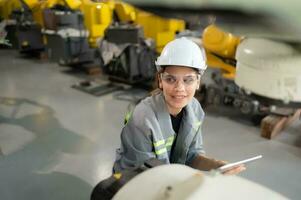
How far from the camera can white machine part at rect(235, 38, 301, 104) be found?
0.81m

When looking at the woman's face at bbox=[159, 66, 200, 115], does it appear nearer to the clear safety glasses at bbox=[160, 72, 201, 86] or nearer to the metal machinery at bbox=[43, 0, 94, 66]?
the clear safety glasses at bbox=[160, 72, 201, 86]

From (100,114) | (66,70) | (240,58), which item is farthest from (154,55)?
(240,58)

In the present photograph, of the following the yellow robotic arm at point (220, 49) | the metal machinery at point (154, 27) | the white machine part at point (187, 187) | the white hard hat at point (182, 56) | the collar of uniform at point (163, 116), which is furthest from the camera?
the metal machinery at point (154, 27)

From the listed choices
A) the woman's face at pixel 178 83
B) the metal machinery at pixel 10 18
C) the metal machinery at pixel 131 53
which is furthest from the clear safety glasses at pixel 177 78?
the metal machinery at pixel 10 18

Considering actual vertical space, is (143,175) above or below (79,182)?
above

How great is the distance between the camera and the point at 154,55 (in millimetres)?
4621

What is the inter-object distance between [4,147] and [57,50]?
2.48 metres

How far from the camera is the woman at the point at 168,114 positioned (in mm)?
1362

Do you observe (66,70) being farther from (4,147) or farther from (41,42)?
(4,147)

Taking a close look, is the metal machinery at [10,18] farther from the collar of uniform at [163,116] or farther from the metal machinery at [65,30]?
the collar of uniform at [163,116]

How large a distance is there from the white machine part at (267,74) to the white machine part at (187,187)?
1.00 feet

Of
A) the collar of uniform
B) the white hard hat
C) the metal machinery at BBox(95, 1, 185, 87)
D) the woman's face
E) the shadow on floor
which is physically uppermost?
the white hard hat

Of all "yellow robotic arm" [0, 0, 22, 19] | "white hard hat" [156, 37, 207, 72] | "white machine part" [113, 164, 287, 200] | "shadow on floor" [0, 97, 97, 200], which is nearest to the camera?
"white machine part" [113, 164, 287, 200]

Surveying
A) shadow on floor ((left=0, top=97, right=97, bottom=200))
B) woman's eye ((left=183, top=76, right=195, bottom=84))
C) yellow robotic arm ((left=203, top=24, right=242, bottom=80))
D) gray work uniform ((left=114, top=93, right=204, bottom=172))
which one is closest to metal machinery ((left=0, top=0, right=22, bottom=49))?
shadow on floor ((left=0, top=97, right=97, bottom=200))
